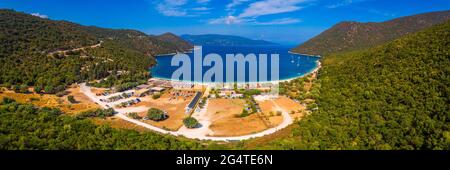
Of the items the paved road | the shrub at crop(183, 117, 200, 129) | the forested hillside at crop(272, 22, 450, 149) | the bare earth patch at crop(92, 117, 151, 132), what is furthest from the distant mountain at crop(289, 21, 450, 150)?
the bare earth patch at crop(92, 117, 151, 132)

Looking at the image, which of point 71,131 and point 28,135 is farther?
point 71,131

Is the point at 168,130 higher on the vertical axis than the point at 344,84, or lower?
lower

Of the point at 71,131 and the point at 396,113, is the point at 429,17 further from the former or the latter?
the point at 71,131

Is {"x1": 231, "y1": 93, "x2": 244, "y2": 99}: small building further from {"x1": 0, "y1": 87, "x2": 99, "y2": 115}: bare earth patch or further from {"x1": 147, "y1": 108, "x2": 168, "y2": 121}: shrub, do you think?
{"x1": 0, "y1": 87, "x2": 99, "y2": 115}: bare earth patch

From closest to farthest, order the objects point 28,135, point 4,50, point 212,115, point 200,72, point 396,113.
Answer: point 28,135 → point 396,113 → point 212,115 → point 4,50 → point 200,72

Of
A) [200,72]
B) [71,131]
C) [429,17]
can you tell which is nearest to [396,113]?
[71,131]

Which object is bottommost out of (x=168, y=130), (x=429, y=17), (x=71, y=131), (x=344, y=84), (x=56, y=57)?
(x=168, y=130)
